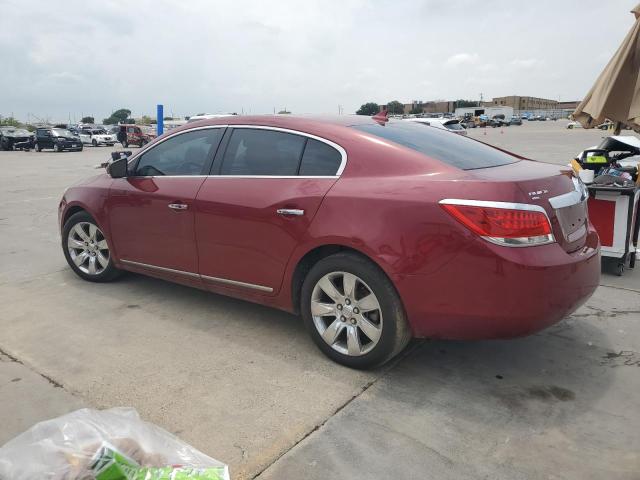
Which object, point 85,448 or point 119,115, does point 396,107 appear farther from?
point 85,448

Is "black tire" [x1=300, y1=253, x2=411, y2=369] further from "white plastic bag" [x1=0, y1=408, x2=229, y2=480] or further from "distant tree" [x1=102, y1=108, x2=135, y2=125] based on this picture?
"distant tree" [x1=102, y1=108, x2=135, y2=125]

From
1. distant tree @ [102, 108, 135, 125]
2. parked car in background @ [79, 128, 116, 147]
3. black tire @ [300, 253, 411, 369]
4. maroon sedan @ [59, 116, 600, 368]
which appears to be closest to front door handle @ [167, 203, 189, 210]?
maroon sedan @ [59, 116, 600, 368]

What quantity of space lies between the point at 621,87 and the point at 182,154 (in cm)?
492

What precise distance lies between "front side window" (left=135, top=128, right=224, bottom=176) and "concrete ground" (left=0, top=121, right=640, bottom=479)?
111cm

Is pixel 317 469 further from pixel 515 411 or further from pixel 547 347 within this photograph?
pixel 547 347

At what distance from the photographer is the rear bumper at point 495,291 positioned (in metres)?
2.69

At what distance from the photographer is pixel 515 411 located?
111 inches

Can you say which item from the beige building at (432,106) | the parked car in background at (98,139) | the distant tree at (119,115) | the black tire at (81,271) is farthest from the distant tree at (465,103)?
the black tire at (81,271)

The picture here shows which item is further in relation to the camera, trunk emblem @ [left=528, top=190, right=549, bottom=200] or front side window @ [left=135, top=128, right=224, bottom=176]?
front side window @ [left=135, top=128, right=224, bottom=176]

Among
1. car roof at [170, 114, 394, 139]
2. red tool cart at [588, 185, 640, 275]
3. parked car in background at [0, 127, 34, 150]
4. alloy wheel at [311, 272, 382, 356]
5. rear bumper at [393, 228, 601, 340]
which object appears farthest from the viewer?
parked car in background at [0, 127, 34, 150]

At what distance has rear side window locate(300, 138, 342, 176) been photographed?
333 cm

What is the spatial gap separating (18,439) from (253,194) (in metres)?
2.01

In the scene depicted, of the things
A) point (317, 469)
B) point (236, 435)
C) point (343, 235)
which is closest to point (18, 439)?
point (236, 435)

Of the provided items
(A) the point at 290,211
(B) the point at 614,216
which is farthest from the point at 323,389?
(B) the point at 614,216
